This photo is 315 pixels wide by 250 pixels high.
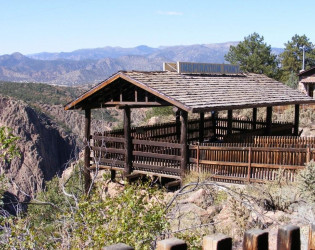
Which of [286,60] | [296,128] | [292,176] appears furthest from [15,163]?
[292,176]

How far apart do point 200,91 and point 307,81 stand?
28.3m

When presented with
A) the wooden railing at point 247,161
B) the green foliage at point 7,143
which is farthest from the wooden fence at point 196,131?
the green foliage at point 7,143

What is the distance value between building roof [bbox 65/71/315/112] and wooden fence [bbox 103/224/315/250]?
9993 mm

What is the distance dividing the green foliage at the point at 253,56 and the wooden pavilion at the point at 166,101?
1255 inches

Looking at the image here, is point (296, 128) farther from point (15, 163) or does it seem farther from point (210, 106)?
point (15, 163)

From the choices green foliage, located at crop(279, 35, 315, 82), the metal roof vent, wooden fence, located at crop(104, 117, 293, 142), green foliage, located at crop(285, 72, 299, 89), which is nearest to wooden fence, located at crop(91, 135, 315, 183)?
wooden fence, located at crop(104, 117, 293, 142)

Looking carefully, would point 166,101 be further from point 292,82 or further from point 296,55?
point 296,55

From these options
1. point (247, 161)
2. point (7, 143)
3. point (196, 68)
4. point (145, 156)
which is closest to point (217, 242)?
point (7, 143)

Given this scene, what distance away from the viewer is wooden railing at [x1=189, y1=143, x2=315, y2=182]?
11781mm

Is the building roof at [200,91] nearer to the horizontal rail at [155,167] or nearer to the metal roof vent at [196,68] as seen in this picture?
the metal roof vent at [196,68]

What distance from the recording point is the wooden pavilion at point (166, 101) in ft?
43.6

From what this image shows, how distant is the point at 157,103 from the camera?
46.1ft

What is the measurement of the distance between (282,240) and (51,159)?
91.8 m

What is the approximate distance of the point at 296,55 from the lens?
5897cm
